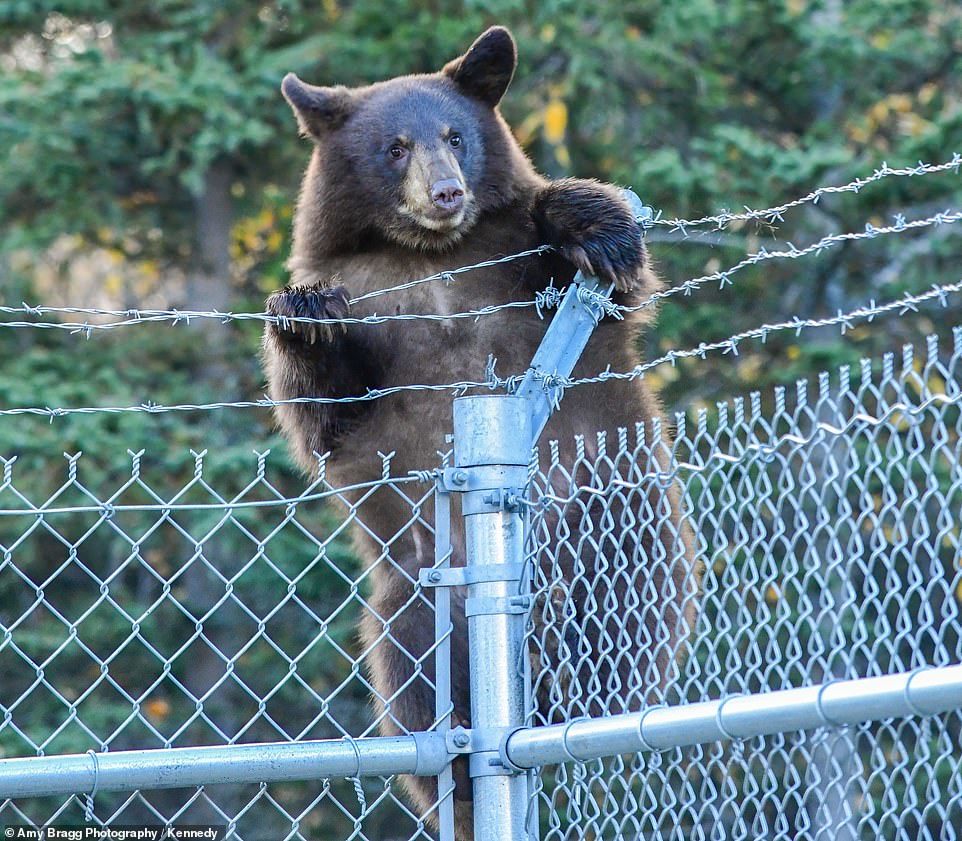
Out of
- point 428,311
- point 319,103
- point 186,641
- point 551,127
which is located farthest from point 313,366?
point 551,127

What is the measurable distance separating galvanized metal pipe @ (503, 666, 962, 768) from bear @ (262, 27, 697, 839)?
3.20ft

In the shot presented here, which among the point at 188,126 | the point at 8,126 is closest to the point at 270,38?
the point at 188,126

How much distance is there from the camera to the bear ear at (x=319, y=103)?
4.62 m

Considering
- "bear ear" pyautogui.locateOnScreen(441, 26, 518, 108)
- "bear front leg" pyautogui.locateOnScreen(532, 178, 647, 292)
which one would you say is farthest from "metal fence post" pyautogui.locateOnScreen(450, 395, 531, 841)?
"bear ear" pyautogui.locateOnScreen(441, 26, 518, 108)

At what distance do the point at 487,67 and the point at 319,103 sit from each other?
54 centimetres

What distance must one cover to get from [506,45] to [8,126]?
140 inches

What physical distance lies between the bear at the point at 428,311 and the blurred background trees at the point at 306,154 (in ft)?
7.73

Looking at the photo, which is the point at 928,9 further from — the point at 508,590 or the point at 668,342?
the point at 508,590

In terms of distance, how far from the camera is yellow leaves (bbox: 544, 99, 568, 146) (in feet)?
26.4

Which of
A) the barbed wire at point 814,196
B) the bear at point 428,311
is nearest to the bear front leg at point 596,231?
the bear at point 428,311

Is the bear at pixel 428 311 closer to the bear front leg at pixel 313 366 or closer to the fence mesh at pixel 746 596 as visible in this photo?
the bear front leg at pixel 313 366

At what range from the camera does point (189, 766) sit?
7.34ft

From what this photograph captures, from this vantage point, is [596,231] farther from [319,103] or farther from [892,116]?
[892,116]

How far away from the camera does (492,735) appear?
234 cm
